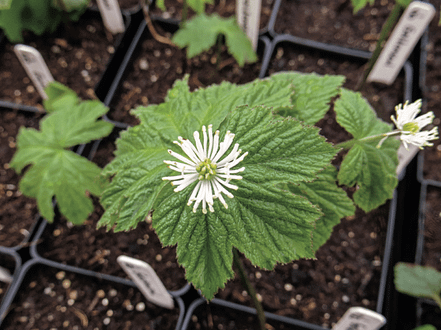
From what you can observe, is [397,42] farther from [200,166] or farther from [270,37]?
[200,166]

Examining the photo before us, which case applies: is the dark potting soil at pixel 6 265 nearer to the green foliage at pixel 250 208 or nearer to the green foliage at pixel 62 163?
the green foliage at pixel 62 163

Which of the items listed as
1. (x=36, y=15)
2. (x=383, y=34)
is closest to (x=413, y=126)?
(x=383, y=34)

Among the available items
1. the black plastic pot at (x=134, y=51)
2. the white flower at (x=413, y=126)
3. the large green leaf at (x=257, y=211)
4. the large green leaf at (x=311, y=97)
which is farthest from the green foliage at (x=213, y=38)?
the large green leaf at (x=257, y=211)

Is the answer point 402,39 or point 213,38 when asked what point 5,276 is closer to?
point 213,38

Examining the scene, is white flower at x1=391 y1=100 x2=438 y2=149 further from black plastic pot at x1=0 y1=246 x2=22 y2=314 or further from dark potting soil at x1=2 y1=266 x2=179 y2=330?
black plastic pot at x1=0 y1=246 x2=22 y2=314

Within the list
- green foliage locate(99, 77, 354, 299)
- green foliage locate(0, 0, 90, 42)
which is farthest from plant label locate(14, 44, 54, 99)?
green foliage locate(99, 77, 354, 299)

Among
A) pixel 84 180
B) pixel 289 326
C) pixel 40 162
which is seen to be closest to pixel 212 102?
pixel 84 180
